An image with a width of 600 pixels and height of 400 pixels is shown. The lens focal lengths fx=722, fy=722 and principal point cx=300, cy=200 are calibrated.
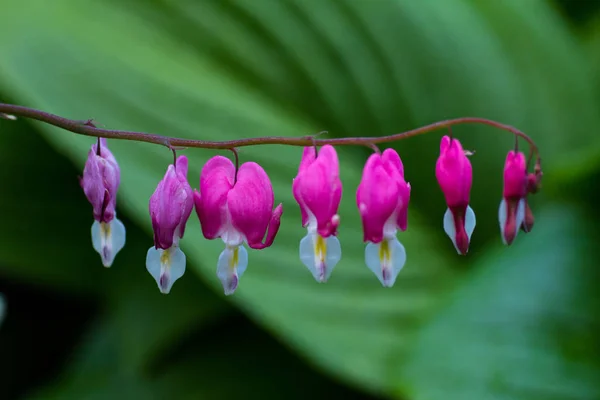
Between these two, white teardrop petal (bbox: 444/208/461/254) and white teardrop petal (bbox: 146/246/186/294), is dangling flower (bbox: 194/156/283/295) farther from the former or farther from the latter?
white teardrop petal (bbox: 444/208/461/254)

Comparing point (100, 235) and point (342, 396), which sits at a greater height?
point (100, 235)

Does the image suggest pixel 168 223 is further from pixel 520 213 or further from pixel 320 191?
pixel 520 213

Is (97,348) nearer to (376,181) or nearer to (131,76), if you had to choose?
(131,76)

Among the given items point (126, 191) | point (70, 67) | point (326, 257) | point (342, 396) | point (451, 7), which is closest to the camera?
point (326, 257)

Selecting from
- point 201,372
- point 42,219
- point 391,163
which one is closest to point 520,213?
point 391,163

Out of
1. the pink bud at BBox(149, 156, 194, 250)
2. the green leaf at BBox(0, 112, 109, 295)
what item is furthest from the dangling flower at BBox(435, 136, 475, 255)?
the green leaf at BBox(0, 112, 109, 295)

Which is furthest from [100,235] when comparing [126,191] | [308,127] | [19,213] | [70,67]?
[19,213]
